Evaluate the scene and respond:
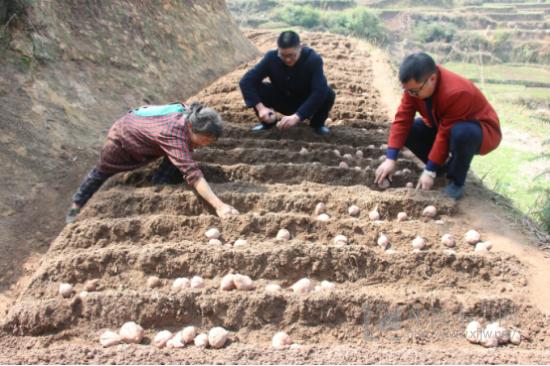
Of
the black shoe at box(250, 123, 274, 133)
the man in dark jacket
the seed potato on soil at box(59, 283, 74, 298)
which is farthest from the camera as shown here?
the black shoe at box(250, 123, 274, 133)

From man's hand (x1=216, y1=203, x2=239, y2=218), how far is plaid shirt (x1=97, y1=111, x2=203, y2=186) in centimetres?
22

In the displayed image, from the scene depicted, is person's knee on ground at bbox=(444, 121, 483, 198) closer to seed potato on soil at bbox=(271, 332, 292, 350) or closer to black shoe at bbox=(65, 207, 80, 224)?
seed potato on soil at bbox=(271, 332, 292, 350)

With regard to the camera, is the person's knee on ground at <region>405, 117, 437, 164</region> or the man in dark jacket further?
the man in dark jacket

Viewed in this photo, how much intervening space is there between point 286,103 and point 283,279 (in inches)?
86.6

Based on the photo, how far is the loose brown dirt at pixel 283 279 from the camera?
1.97 meters

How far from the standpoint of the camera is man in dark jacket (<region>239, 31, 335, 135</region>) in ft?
12.6

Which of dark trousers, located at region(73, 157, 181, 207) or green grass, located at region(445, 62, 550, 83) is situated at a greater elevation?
dark trousers, located at region(73, 157, 181, 207)

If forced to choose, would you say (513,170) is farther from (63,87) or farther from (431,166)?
(63,87)

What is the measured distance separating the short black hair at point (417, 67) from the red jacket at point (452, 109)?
0.20 m

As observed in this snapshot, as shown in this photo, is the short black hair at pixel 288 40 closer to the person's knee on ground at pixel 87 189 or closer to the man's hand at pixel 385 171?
the man's hand at pixel 385 171

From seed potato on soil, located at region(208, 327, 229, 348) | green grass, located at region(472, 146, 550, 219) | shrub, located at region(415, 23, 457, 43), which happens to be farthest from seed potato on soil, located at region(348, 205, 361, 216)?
shrub, located at region(415, 23, 457, 43)

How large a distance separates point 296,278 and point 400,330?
0.56m

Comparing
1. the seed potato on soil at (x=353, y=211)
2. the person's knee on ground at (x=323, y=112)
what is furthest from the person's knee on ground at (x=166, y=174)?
the person's knee on ground at (x=323, y=112)

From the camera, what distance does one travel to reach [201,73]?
678cm
